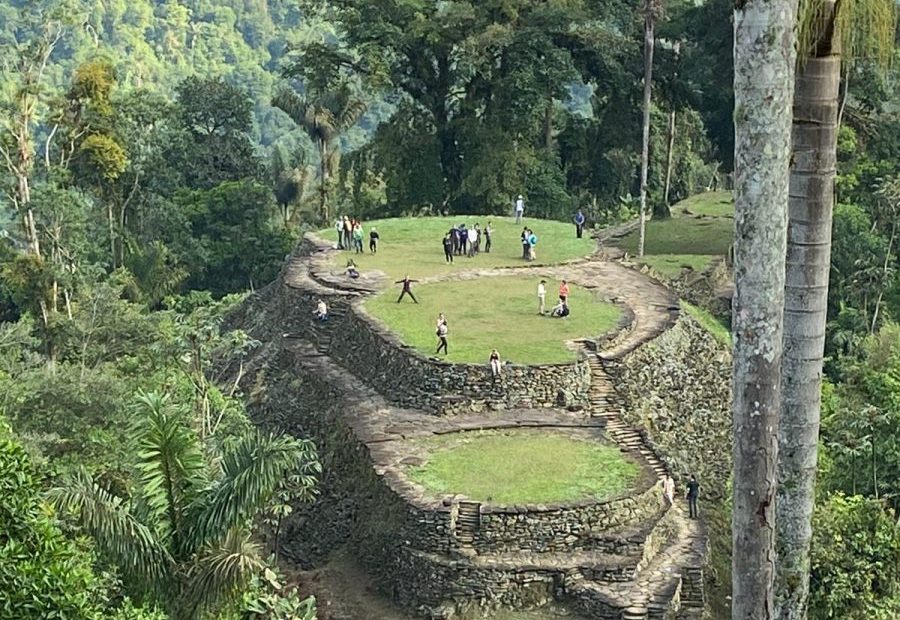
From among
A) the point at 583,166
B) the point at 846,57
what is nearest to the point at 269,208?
the point at 583,166

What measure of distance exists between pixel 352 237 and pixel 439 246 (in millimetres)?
2399

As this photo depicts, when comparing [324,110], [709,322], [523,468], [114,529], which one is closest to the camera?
[114,529]

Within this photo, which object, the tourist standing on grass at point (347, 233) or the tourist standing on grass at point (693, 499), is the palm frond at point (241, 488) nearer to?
the tourist standing on grass at point (693, 499)

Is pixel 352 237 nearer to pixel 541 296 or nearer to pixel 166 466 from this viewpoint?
pixel 541 296

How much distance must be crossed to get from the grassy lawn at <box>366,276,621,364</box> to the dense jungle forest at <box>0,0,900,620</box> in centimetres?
382

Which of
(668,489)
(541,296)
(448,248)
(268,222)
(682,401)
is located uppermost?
(448,248)

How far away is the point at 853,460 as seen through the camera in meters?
19.7

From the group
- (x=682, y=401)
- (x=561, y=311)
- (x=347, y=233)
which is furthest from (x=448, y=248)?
(x=682, y=401)

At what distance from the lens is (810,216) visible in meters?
7.76

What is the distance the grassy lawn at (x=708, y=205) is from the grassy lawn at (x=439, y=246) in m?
10.5

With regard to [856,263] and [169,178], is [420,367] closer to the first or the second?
[856,263]

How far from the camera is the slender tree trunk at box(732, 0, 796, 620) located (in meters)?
7.19

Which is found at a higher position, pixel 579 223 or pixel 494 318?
pixel 579 223

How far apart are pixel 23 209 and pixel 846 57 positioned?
24.5m
